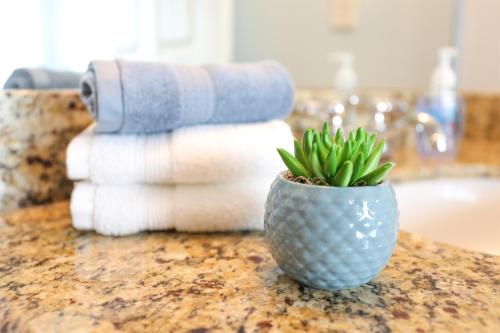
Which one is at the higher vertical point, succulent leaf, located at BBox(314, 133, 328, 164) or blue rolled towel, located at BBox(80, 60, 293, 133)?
blue rolled towel, located at BBox(80, 60, 293, 133)

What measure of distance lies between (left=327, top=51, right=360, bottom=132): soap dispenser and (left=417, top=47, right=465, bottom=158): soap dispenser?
172mm

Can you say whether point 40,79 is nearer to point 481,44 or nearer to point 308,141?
point 308,141

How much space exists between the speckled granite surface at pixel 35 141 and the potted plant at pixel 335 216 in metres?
0.38

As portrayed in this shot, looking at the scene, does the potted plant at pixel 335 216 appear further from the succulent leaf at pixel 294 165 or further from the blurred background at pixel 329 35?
the blurred background at pixel 329 35

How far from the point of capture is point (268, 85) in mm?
636

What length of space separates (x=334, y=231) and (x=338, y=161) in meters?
0.06

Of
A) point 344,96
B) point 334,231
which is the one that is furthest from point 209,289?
point 344,96

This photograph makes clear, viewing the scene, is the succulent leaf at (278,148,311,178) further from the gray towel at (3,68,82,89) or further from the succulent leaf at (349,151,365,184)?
the gray towel at (3,68,82,89)

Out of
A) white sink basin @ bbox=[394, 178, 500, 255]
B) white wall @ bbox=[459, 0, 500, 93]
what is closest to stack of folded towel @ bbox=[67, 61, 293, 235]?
white sink basin @ bbox=[394, 178, 500, 255]

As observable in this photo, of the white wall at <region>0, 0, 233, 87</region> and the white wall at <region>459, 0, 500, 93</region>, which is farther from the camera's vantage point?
the white wall at <region>459, 0, 500, 93</region>

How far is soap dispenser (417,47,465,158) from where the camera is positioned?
3.72 ft

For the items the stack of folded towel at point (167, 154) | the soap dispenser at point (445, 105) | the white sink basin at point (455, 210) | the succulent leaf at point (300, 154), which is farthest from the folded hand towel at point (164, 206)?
the soap dispenser at point (445, 105)

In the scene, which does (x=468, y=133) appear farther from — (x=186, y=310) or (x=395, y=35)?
(x=186, y=310)

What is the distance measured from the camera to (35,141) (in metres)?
0.68
